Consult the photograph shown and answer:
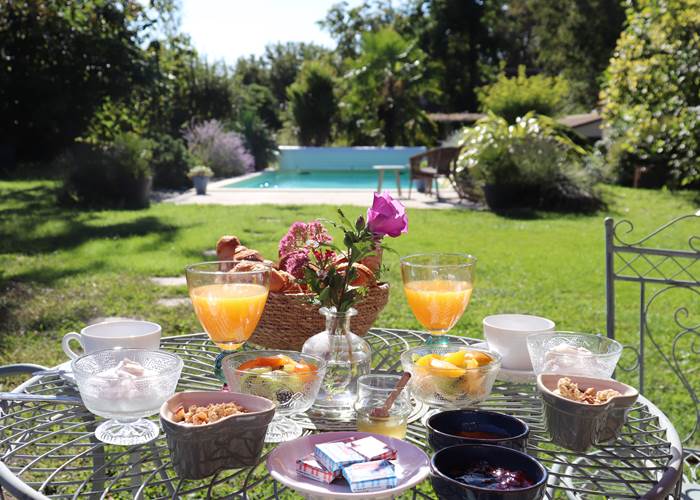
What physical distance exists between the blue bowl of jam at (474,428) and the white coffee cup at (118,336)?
69 centimetres

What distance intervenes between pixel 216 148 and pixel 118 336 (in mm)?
15701

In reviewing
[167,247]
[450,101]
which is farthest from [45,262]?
[450,101]

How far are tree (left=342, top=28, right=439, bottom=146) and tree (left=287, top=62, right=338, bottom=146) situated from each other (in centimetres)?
112

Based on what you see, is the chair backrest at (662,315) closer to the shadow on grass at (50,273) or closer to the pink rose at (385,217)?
the pink rose at (385,217)

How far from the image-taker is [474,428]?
115cm

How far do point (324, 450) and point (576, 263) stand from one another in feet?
20.0

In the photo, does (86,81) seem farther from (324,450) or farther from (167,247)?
(324,450)

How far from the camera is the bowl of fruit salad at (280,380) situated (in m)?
1.20

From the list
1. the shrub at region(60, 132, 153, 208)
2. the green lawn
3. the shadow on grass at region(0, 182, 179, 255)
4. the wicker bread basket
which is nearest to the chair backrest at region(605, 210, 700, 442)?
the green lawn

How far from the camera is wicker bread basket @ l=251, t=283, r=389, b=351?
1.62 metres

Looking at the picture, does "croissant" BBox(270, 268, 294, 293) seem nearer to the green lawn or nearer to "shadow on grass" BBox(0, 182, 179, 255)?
the green lawn

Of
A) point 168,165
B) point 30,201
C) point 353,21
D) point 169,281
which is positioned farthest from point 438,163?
point 353,21

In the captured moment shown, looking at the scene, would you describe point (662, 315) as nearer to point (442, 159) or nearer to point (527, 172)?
point (527, 172)

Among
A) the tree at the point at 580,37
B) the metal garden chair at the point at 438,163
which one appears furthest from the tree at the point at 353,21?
the metal garden chair at the point at 438,163
